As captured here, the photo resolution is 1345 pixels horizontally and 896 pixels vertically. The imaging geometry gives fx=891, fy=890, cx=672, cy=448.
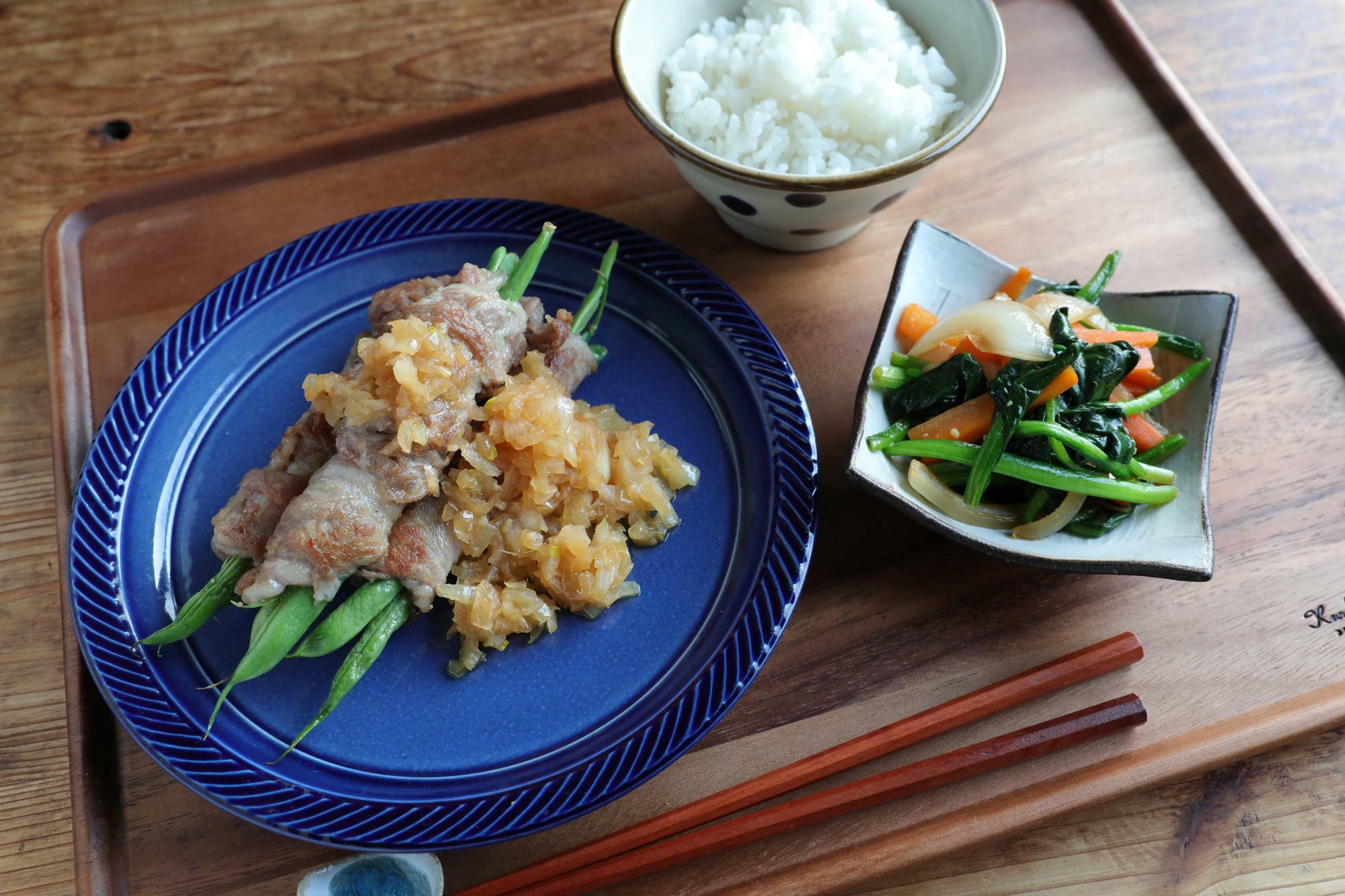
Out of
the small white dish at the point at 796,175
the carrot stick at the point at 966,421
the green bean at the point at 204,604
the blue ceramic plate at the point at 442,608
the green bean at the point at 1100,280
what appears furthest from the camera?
the green bean at the point at 1100,280

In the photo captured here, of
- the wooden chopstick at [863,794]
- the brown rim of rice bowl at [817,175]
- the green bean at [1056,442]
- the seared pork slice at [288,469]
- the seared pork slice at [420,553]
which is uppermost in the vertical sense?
the brown rim of rice bowl at [817,175]

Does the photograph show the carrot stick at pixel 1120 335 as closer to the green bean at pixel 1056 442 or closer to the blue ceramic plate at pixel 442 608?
the green bean at pixel 1056 442

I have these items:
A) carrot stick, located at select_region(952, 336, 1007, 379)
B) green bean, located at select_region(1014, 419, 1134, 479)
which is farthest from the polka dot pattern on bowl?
green bean, located at select_region(1014, 419, 1134, 479)

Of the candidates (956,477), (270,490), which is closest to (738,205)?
(956,477)

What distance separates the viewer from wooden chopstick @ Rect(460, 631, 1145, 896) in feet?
8.42

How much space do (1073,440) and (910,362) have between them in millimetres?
571

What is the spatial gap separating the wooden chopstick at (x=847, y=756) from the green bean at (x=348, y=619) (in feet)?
2.67

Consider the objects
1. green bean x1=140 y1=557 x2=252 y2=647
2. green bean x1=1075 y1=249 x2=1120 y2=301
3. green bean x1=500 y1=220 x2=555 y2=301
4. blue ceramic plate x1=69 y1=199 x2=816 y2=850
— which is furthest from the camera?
green bean x1=1075 y1=249 x2=1120 y2=301

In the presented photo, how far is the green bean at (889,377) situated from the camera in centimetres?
296

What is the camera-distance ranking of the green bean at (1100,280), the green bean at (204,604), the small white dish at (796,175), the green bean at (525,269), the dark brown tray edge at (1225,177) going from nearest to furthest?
the green bean at (204,604)
the small white dish at (796,175)
the green bean at (525,269)
the green bean at (1100,280)
the dark brown tray edge at (1225,177)

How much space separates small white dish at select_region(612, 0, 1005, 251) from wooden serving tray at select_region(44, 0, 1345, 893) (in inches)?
13.0

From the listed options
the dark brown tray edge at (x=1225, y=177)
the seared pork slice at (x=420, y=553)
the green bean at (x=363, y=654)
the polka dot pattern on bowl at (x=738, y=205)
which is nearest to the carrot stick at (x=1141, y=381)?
the dark brown tray edge at (x=1225, y=177)

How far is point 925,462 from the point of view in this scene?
9.71ft

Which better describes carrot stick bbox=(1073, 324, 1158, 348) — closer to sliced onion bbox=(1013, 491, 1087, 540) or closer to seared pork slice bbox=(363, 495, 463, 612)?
sliced onion bbox=(1013, 491, 1087, 540)
